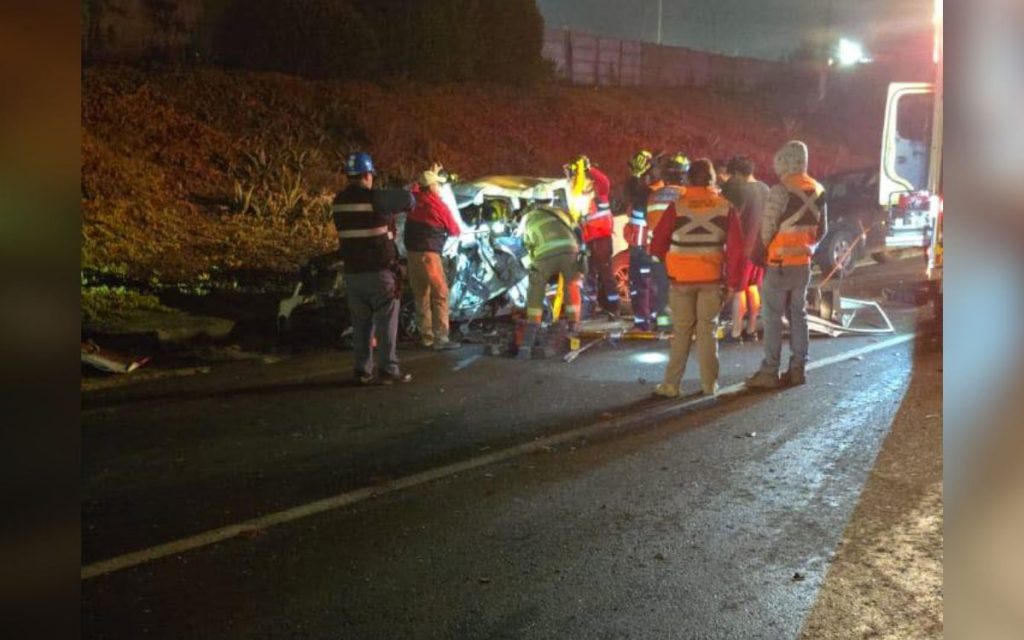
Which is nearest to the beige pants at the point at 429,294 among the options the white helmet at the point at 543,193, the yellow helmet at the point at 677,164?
the white helmet at the point at 543,193

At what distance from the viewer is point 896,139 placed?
14.4m

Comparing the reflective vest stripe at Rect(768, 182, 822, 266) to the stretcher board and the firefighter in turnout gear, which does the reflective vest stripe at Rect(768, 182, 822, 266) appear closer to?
the stretcher board

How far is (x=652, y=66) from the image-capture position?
4072cm

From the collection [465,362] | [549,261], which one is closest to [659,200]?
[549,261]

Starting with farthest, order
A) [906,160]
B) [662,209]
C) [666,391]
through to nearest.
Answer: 1. [906,160]
2. [662,209]
3. [666,391]

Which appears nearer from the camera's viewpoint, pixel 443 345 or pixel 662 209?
pixel 662 209

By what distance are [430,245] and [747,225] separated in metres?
3.22

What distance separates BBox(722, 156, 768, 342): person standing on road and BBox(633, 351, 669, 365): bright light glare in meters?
0.97

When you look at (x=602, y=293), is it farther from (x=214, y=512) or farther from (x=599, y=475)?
(x=214, y=512)

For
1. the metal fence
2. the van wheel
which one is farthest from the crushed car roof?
the metal fence

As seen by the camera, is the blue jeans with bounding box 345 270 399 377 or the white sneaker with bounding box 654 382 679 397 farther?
the blue jeans with bounding box 345 270 399 377

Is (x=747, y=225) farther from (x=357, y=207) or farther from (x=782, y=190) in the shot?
(x=357, y=207)

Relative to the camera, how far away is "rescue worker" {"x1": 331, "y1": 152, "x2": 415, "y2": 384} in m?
8.45
